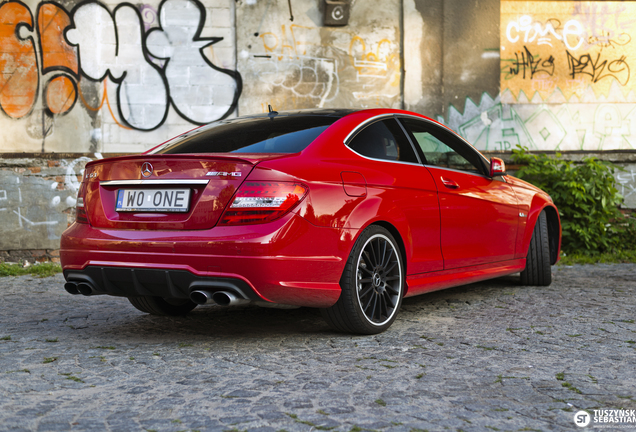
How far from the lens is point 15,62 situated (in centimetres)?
891

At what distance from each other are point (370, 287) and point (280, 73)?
5.90 metres

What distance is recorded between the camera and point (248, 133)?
164 inches

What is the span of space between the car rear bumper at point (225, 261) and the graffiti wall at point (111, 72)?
567 centimetres

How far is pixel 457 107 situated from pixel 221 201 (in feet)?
22.2

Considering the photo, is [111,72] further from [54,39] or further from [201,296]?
[201,296]

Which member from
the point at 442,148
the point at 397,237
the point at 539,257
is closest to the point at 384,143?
the point at 397,237

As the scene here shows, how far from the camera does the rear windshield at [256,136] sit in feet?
12.8

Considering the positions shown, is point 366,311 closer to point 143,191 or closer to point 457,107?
point 143,191

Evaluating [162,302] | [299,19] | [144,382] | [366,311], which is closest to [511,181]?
[366,311]

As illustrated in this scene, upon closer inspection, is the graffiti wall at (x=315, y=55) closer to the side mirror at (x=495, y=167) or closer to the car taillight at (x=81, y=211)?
the side mirror at (x=495, y=167)

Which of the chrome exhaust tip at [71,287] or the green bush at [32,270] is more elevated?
the chrome exhaust tip at [71,287]

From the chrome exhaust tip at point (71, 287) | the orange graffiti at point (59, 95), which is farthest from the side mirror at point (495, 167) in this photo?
the orange graffiti at point (59, 95)

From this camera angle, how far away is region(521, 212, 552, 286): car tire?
6047 mm

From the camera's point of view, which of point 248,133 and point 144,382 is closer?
point 144,382
